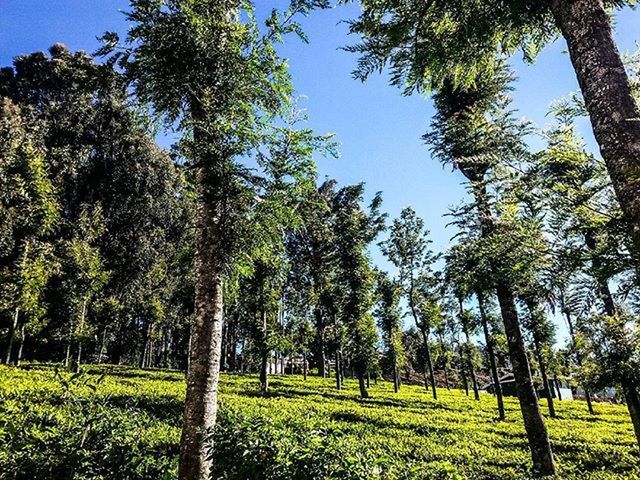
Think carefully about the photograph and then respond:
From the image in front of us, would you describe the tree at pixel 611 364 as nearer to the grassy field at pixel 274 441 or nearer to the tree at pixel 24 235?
the grassy field at pixel 274 441

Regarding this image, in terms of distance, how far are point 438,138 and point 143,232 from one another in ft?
117

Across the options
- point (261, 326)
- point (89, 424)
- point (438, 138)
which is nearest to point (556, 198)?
point (89, 424)

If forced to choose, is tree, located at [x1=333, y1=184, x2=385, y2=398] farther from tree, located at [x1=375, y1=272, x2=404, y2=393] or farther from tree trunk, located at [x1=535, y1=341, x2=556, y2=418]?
tree trunk, located at [x1=535, y1=341, x2=556, y2=418]

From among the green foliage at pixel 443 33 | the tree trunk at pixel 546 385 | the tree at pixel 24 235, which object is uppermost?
the tree at pixel 24 235

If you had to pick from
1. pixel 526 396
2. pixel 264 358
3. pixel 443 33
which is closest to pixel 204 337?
pixel 443 33

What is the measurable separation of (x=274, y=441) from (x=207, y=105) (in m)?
4.40

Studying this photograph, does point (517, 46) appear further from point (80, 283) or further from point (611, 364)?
point (80, 283)

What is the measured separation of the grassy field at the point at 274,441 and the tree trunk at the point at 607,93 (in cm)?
271

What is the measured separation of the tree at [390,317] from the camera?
106 feet

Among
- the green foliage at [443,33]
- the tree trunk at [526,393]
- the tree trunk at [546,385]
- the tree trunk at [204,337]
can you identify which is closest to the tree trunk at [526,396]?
the tree trunk at [526,393]

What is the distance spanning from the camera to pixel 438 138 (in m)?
11.4

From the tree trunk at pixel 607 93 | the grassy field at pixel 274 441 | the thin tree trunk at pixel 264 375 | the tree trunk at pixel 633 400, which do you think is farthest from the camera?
the thin tree trunk at pixel 264 375

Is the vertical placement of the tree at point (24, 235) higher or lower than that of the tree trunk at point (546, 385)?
higher

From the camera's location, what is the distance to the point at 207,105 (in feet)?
16.5
